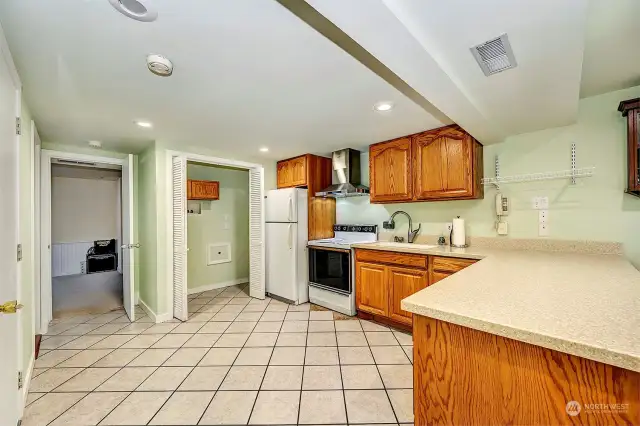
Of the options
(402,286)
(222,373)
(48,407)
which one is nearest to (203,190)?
(222,373)

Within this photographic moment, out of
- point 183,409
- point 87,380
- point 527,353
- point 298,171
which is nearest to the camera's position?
point 527,353

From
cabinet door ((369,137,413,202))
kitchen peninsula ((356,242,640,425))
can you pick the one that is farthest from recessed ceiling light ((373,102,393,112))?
kitchen peninsula ((356,242,640,425))

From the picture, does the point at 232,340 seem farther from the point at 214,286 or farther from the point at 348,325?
the point at 214,286

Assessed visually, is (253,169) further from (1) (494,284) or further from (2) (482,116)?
(1) (494,284)

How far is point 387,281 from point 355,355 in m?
0.84

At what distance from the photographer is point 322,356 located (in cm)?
229

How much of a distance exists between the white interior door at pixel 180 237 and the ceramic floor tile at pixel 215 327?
0.35 meters

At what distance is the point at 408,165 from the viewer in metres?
3.00

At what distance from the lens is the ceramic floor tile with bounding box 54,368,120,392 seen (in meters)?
1.88

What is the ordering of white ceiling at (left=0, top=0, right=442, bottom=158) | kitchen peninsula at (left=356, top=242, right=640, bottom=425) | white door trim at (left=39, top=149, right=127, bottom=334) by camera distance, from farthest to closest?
white door trim at (left=39, top=149, right=127, bottom=334), white ceiling at (left=0, top=0, right=442, bottom=158), kitchen peninsula at (left=356, top=242, right=640, bottom=425)

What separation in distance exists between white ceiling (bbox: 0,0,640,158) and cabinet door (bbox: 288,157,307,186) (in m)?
1.25

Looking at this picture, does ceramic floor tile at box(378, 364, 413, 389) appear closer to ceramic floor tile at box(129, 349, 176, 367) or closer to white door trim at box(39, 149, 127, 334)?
ceramic floor tile at box(129, 349, 176, 367)

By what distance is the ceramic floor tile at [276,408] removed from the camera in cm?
159

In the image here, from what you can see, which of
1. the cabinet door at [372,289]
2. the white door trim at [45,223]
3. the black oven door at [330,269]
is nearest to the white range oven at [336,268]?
the black oven door at [330,269]
